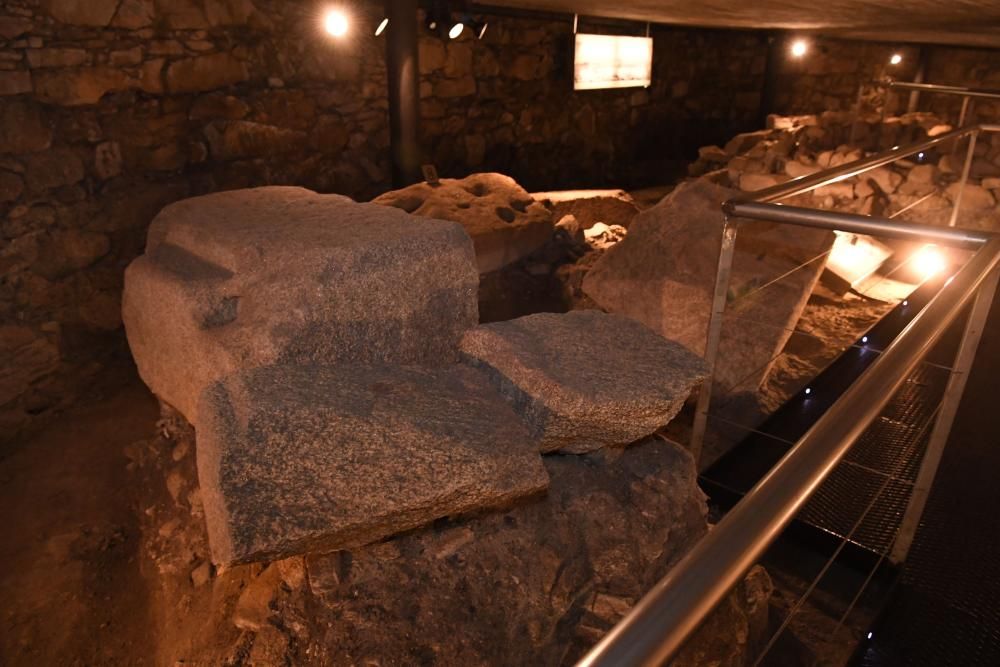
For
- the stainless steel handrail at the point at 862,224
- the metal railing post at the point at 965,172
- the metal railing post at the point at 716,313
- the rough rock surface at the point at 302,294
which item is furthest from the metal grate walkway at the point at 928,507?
the rough rock surface at the point at 302,294

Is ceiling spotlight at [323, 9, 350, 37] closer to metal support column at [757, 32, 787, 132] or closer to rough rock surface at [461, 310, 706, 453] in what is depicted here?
rough rock surface at [461, 310, 706, 453]

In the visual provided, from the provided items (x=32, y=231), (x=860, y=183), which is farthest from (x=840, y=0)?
(x=32, y=231)

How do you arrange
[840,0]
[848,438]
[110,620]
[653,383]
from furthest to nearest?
[840,0]
[110,620]
[653,383]
[848,438]

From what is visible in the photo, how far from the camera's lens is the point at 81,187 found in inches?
135

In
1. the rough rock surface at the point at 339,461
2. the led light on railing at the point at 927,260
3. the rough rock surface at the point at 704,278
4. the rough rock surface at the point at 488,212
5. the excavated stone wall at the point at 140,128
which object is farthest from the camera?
the led light on railing at the point at 927,260

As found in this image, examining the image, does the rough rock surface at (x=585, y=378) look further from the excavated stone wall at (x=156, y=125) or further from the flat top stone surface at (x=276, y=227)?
the excavated stone wall at (x=156, y=125)

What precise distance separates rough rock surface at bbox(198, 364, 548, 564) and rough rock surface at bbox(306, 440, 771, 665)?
0.34ft

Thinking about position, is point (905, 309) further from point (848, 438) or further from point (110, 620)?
point (110, 620)

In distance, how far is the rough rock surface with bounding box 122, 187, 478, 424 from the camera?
1.97m

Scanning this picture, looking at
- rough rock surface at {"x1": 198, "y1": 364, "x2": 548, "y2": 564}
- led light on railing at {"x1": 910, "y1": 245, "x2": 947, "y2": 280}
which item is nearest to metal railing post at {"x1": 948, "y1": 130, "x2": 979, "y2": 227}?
led light on railing at {"x1": 910, "y1": 245, "x2": 947, "y2": 280}

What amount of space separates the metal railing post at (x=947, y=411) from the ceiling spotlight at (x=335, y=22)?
429 centimetres

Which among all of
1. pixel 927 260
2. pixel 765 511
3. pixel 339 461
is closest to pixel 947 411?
pixel 765 511

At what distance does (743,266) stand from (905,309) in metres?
0.89

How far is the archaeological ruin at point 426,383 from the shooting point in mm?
1497
